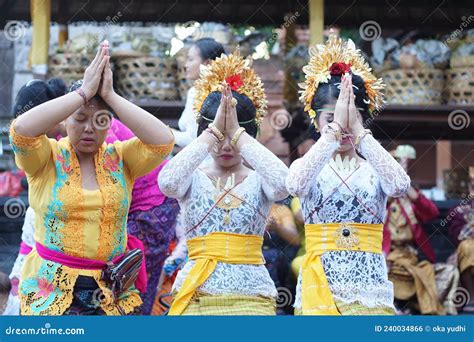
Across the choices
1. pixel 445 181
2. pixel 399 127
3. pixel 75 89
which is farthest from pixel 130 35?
pixel 75 89

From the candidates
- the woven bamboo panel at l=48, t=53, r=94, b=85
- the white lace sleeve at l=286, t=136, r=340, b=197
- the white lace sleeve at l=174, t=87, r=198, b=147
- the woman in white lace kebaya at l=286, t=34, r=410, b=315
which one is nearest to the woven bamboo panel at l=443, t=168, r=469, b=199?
the white lace sleeve at l=174, t=87, r=198, b=147

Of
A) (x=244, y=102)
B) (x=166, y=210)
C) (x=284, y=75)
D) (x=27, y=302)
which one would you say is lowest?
(x=27, y=302)

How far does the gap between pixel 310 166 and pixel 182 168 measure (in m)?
0.50

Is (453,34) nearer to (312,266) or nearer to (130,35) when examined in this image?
(130,35)

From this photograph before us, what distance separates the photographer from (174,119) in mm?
7418

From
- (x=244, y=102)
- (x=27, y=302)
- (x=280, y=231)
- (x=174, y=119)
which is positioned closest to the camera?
(x=27, y=302)

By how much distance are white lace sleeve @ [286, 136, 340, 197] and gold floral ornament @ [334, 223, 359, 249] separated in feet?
0.70

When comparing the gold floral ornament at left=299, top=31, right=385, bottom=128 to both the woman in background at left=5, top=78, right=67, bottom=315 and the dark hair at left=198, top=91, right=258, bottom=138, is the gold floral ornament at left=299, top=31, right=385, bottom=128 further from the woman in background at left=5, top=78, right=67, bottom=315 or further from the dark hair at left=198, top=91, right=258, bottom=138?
the woman in background at left=5, top=78, right=67, bottom=315

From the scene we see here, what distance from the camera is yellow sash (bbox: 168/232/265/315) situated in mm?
4637

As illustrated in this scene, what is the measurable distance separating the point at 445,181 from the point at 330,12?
149 cm

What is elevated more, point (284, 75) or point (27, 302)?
point (284, 75)

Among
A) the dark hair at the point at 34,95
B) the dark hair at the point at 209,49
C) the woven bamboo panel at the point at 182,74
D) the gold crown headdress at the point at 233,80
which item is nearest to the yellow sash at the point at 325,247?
the gold crown headdress at the point at 233,80

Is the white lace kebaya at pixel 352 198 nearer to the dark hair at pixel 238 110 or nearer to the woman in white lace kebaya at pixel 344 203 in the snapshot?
the woman in white lace kebaya at pixel 344 203

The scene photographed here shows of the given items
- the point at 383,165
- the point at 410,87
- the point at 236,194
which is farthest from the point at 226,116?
the point at 410,87
